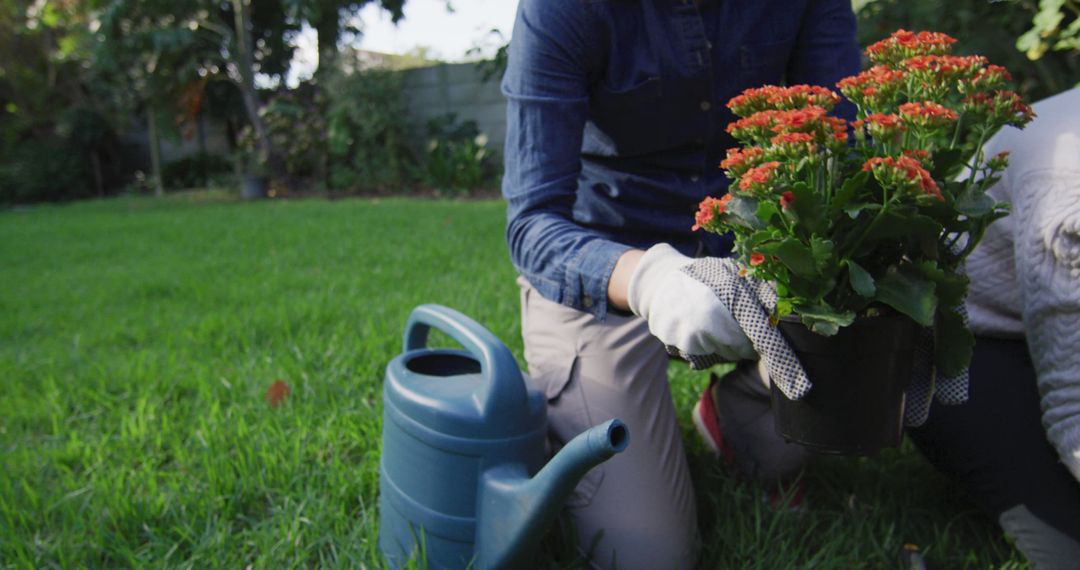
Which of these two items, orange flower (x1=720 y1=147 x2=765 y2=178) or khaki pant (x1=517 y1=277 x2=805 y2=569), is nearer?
orange flower (x1=720 y1=147 x2=765 y2=178)

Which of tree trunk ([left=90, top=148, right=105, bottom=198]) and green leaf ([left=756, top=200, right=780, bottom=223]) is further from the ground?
green leaf ([left=756, top=200, right=780, bottom=223])

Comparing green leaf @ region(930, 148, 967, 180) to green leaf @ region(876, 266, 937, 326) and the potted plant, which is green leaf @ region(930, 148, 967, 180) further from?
green leaf @ region(876, 266, 937, 326)

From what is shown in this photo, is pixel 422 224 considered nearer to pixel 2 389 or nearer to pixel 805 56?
pixel 2 389

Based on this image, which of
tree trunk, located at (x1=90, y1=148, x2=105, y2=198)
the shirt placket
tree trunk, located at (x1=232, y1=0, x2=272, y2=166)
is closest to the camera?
the shirt placket

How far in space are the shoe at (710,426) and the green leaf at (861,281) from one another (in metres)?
0.85

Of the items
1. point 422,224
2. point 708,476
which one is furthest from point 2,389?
point 422,224

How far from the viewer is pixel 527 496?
1.03m

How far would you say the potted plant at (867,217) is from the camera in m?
0.86

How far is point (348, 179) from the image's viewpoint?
8.56 metres

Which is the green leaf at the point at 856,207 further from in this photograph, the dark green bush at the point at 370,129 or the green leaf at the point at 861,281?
the dark green bush at the point at 370,129

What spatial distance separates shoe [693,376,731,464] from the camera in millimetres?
1652

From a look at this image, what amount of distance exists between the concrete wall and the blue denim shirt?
6859 millimetres

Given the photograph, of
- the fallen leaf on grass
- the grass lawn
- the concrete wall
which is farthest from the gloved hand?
the concrete wall

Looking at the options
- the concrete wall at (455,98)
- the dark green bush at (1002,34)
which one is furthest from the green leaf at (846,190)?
the concrete wall at (455,98)
